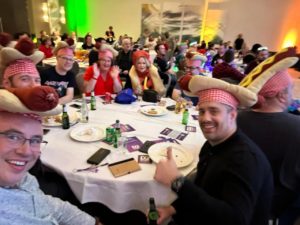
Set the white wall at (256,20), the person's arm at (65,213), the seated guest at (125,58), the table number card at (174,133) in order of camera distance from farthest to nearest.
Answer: the white wall at (256,20), the seated guest at (125,58), the table number card at (174,133), the person's arm at (65,213)

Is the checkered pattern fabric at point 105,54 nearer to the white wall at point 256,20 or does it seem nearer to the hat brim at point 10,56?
the hat brim at point 10,56

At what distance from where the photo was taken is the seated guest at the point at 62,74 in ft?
8.57

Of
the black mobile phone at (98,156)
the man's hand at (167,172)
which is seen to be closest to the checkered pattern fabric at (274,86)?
the man's hand at (167,172)

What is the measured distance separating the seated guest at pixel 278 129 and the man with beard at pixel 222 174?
299 millimetres

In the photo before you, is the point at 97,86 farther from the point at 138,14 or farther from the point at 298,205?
the point at 138,14

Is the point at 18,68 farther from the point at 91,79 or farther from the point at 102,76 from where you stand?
the point at 102,76

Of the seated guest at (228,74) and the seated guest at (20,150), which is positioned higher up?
the seated guest at (228,74)

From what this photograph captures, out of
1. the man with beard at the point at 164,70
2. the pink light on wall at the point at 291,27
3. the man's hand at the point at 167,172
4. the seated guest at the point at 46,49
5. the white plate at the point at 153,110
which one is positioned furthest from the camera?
the pink light on wall at the point at 291,27

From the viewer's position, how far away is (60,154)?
1.53 m

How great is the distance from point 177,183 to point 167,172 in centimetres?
11

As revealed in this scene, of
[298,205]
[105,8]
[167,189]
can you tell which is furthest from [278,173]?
[105,8]

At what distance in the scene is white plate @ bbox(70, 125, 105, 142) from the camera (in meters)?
1.71

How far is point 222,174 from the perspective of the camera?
1.07 metres

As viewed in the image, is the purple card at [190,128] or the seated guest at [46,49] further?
the seated guest at [46,49]
